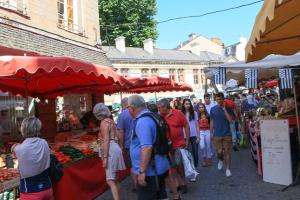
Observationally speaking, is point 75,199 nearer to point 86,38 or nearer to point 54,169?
point 54,169

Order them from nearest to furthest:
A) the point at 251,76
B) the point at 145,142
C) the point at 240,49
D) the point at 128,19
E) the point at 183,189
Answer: the point at 145,142, the point at 183,189, the point at 251,76, the point at 128,19, the point at 240,49

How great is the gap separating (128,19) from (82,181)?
1396 inches

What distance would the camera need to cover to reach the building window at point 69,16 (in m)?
13.4

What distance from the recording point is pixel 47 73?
6.18m

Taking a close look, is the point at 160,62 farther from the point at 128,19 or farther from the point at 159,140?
the point at 159,140

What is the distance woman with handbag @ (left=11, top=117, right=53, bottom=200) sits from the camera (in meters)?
4.68

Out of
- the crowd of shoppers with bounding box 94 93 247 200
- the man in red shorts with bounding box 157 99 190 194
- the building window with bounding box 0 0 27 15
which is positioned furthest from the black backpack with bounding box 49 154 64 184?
the building window with bounding box 0 0 27 15

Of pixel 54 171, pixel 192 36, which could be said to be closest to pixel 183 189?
pixel 54 171

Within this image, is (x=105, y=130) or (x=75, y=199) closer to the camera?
(x=105, y=130)

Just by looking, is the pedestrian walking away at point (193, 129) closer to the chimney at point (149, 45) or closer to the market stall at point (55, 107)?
the market stall at point (55, 107)

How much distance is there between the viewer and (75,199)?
701cm

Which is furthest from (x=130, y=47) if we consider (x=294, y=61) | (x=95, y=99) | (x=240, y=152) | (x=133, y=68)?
(x=294, y=61)

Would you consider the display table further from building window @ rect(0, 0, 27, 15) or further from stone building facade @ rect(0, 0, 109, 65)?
building window @ rect(0, 0, 27, 15)

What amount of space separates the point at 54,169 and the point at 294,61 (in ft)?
18.3
